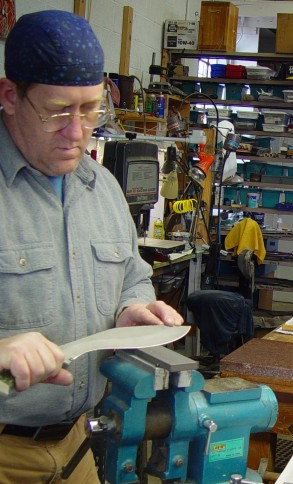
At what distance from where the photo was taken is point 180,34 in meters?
8.12

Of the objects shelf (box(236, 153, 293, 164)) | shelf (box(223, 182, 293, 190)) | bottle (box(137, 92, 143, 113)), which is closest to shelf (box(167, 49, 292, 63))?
shelf (box(236, 153, 293, 164))

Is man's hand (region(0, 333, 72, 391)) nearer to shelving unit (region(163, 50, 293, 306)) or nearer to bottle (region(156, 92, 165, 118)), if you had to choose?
bottle (region(156, 92, 165, 118))

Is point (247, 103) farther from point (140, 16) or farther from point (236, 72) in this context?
point (140, 16)

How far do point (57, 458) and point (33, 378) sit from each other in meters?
0.46

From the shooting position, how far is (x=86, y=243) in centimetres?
157

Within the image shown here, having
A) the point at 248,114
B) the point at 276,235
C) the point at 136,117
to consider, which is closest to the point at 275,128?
the point at 248,114

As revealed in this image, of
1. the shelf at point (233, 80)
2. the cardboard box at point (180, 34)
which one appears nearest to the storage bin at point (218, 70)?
the shelf at point (233, 80)

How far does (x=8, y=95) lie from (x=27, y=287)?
365mm

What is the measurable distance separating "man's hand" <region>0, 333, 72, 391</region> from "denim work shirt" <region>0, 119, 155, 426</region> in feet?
0.92

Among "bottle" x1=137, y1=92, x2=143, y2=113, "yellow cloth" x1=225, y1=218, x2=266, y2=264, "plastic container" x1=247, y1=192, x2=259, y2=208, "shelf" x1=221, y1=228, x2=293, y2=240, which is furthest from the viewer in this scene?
"plastic container" x1=247, y1=192, x2=259, y2=208

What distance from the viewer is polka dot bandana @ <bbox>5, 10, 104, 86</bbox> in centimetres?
142

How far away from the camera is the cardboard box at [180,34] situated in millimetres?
8070

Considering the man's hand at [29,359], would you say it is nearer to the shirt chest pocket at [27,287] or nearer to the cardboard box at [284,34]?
the shirt chest pocket at [27,287]

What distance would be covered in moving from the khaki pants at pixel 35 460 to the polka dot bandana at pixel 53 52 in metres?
0.68
